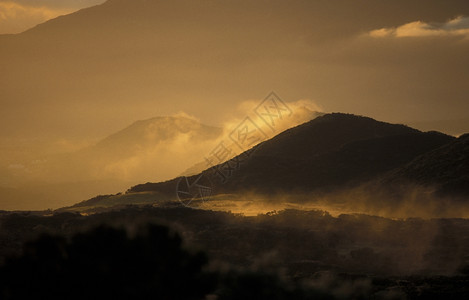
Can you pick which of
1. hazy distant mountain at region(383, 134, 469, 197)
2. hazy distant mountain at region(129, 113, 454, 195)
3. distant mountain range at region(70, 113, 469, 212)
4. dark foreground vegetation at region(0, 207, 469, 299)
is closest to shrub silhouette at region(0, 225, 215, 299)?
dark foreground vegetation at region(0, 207, 469, 299)

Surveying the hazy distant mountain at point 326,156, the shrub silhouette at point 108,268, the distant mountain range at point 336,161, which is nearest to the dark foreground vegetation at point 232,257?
the shrub silhouette at point 108,268

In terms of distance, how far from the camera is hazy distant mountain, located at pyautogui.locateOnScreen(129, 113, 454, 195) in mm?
89438

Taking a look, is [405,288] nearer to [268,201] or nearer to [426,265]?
[426,265]

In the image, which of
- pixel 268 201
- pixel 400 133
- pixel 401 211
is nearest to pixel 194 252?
pixel 401 211

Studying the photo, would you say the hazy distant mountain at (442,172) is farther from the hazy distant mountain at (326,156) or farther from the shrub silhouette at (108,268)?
the shrub silhouette at (108,268)

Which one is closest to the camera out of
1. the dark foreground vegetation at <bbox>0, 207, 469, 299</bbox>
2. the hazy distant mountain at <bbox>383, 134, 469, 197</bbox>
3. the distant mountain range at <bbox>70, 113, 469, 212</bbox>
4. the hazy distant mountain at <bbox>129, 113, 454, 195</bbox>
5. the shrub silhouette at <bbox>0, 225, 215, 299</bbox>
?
the shrub silhouette at <bbox>0, 225, 215, 299</bbox>

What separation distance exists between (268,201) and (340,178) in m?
15.2

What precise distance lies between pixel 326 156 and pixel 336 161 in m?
3.12

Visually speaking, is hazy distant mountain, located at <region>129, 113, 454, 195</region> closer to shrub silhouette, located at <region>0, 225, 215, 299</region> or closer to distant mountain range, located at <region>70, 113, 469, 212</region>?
distant mountain range, located at <region>70, 113, 469, 212</region>

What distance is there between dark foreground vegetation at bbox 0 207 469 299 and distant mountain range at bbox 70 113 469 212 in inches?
1020

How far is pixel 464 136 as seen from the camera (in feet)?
279

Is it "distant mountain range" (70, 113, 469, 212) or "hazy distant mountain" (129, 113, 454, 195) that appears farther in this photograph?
"hazy distant mountain" (129, 113, 454, 195)

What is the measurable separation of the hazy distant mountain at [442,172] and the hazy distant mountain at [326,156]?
8.38 m

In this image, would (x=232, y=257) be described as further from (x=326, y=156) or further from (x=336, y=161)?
(x=326, y=156)
